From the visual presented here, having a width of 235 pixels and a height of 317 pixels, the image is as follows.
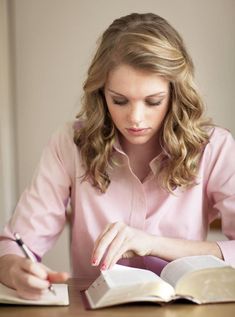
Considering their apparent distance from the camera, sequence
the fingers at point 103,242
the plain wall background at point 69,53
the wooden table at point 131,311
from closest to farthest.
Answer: the wooden table at point 131,311, the fingers at point 103,242, the plain wall background at point 69,53

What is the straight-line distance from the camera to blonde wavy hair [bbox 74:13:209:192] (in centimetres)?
121

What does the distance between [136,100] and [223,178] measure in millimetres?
334

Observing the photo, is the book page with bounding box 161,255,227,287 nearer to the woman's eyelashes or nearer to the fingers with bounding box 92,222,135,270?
the fingers with bounding box 92,222,135,270

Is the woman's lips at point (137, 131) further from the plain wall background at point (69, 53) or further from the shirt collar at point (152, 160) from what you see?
the plain wall background at point (69, 53)

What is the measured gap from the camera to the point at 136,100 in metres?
1.19

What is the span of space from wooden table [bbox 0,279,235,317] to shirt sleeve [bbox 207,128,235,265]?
14.8 inches

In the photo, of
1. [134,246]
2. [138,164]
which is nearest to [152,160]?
[138,164]

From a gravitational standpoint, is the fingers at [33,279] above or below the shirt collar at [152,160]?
below

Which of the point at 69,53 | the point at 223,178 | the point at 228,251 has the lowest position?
the point at 228,251

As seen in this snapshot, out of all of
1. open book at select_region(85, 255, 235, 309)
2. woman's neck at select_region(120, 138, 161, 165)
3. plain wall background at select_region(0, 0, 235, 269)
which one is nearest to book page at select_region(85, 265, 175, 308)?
open book at select_region(85, 255, 235, 309)

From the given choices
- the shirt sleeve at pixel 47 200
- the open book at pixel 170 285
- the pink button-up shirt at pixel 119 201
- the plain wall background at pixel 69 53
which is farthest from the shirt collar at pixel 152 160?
the plain wall background at pixel 69 53

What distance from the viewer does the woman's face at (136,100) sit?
46.5 inches

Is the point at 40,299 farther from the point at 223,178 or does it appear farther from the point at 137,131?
the point at 223,178

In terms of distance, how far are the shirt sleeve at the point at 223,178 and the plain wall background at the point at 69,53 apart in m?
0.82
